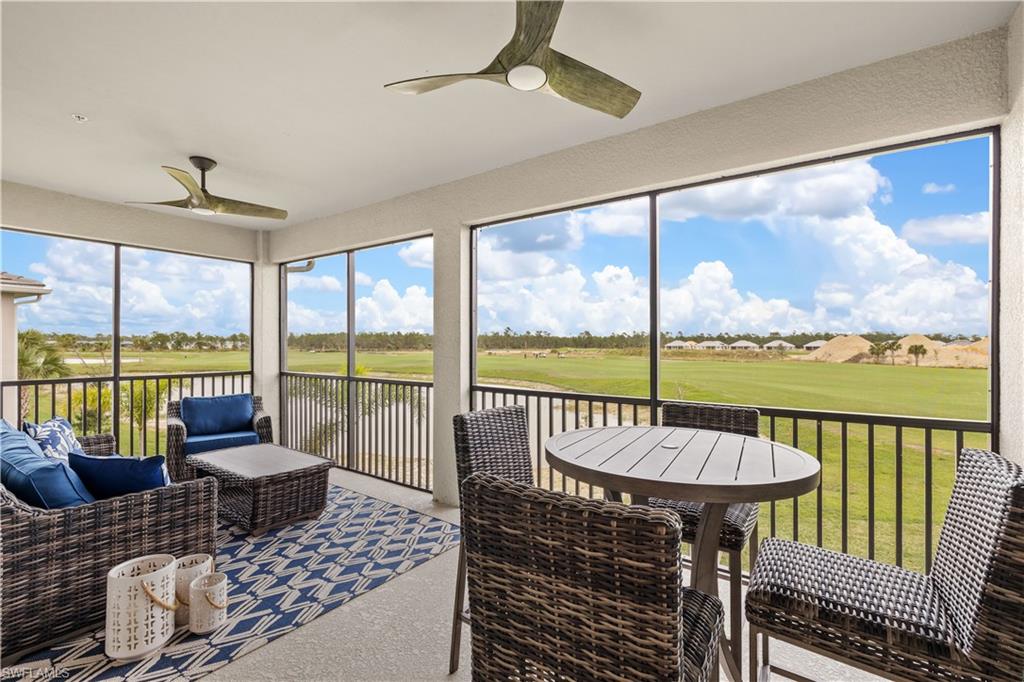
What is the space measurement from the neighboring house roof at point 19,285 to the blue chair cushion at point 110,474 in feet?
10.4

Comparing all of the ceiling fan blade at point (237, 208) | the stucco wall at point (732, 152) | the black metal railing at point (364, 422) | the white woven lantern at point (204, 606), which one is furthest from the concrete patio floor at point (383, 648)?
the ceiling fan blade at point (237, 208)

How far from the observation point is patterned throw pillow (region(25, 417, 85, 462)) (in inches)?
105

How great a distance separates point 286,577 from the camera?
2.70 metres

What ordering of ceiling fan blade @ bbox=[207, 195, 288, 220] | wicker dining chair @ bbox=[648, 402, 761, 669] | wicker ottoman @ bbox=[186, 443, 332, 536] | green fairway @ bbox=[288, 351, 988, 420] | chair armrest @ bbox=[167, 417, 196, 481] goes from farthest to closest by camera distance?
chair armrest @ bbox=[167, 417, 196, 481] → ceiling fan blade @ bbox=[207, 195, 288, 220] → wicker ottoman @ bbox=[186, 443, 332, 536] → green fairway @ bbox=[288, 351, 988, 420] → wicker dining chair @ bbox=[648, 402, 761, 669]

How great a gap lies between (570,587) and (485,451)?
3.79ft

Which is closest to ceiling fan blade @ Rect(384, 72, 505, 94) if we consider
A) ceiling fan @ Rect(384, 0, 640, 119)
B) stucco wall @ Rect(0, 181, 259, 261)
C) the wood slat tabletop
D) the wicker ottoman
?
ceiling fan @ Rect(384, 0, 640, 119)

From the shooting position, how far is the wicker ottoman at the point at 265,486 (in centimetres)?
321

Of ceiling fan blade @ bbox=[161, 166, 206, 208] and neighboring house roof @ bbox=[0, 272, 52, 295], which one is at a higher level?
ceiling fan blade @ bbox=[161, 166, 206, 208]

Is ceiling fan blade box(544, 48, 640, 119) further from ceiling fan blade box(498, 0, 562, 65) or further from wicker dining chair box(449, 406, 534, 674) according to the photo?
wicker dining chair box(449, 406, 534, 674)

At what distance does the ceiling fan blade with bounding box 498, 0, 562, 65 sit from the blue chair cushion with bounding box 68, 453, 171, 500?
7.84ft

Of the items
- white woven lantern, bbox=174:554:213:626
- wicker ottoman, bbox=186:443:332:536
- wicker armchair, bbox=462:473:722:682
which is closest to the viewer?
wicker armchair, bbox=462:473:722:682

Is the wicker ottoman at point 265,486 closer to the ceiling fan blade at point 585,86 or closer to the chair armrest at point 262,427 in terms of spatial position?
the chair armrest at point 262,427

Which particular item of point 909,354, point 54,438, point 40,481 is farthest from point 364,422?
point 909,354

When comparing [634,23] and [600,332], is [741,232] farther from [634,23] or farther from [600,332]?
[634,23]
